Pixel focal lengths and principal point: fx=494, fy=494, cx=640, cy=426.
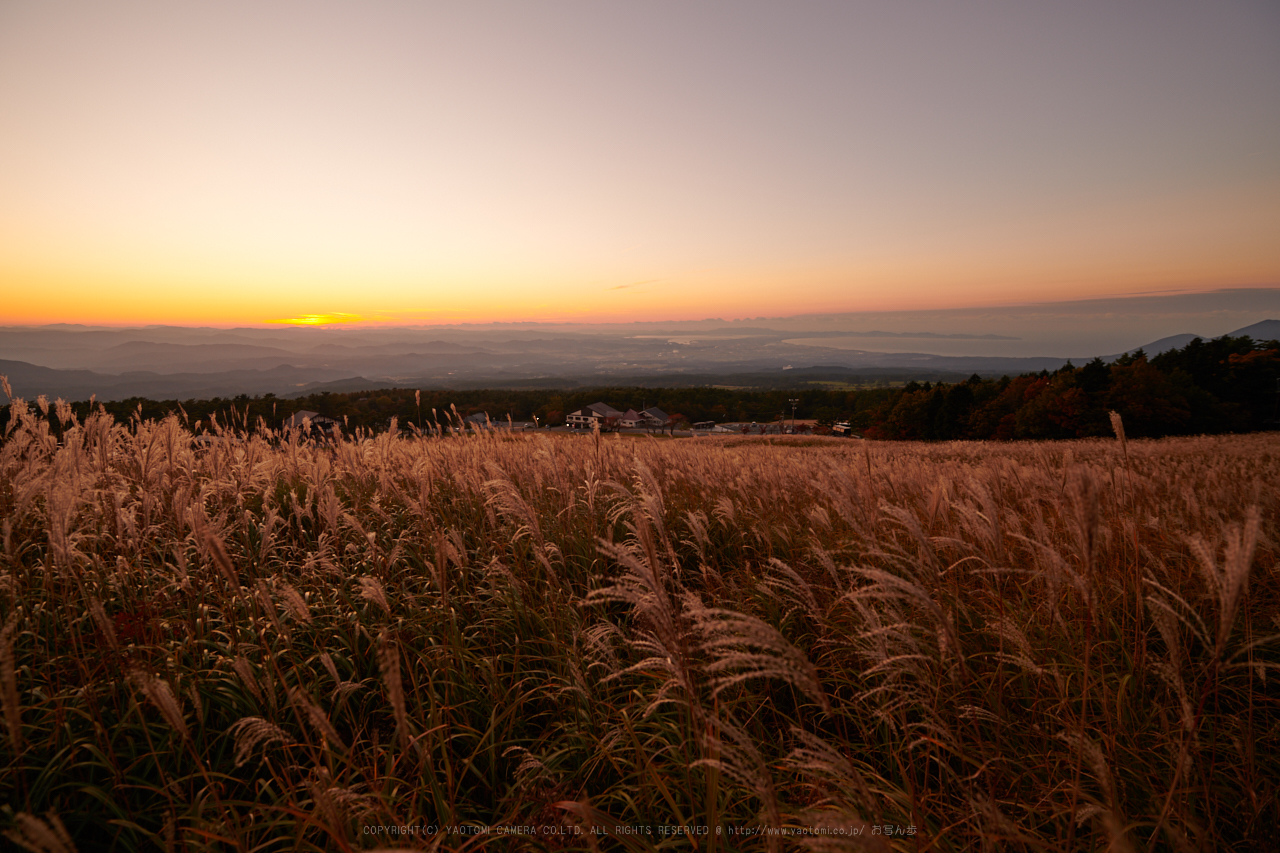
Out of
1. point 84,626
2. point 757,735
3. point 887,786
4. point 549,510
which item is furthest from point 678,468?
point 84,626

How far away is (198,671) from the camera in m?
2.67

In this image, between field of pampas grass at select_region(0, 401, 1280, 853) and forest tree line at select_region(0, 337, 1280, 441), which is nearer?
field of pampas grass at select_region(0, 401, 1280, 853)

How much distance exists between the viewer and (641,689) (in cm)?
292

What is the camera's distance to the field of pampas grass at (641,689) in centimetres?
175

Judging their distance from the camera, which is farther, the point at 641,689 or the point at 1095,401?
the point at 1095,401

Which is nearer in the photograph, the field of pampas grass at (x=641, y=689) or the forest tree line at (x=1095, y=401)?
the field of pampas grass at (x=641, y=689)

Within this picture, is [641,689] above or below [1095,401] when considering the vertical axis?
above

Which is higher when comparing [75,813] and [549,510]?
[549,510]

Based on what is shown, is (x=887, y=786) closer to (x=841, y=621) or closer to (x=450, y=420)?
(x=841, y=621)

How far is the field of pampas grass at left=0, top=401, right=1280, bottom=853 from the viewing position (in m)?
1.75

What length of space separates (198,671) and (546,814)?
2113 millimetres

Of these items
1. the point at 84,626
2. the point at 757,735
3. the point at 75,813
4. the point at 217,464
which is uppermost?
the point at 217,464

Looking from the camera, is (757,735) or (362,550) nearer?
(757,735)

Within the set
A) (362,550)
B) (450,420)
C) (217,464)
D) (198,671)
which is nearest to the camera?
(198,671)
